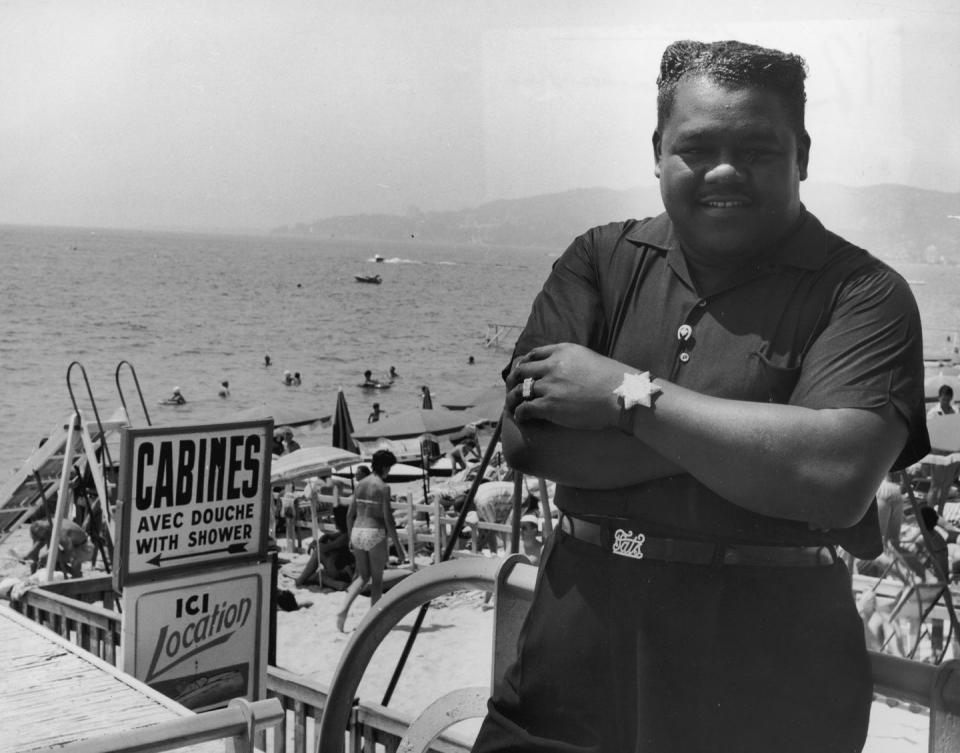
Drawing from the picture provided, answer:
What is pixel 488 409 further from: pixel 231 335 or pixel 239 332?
pixel 239 332

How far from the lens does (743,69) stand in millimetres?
1488

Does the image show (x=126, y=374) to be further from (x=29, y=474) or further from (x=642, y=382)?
(x=642, y=382)

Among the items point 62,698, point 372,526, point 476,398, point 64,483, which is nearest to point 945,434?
point 372,526

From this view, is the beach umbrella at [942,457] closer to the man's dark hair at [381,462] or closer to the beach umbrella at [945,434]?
the beach umbrella at [945,434]

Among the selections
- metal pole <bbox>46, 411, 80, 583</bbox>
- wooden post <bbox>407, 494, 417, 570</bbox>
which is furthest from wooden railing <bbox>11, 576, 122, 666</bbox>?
wooden post <bbox>407, 494, 417, 570</bbox>

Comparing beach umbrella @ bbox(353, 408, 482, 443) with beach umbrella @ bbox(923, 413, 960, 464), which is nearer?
beach umbrella @ bbox(923, 413, 960, 464)

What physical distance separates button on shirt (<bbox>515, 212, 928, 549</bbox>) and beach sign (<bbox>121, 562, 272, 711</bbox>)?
330cm

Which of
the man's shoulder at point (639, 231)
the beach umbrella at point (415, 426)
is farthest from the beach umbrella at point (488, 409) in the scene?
the man's shoulder at point (639, 231)

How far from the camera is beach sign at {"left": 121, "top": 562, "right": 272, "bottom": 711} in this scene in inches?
175

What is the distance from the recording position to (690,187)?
153cm

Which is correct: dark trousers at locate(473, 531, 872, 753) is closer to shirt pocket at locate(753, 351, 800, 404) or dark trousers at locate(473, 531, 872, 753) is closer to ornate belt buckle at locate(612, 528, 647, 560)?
ornate belt buckle at locate(612, 528, 647, 560)

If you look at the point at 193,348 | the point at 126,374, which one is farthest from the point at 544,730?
the point at 193,348

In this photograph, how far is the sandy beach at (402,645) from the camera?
771 cm

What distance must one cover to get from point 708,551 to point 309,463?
1401 cm
